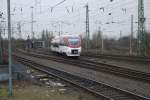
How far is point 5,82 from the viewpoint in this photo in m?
15.8

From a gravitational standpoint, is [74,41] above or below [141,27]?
below

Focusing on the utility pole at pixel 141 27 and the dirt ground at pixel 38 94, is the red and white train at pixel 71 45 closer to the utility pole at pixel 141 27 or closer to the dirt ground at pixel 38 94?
the utility pole at pixel 141 27

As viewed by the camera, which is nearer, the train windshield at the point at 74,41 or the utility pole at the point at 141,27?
the utility pole at the point at 141,27

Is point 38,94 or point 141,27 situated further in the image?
point 141,27

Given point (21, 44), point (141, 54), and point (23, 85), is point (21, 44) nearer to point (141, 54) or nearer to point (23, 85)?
point (141, 54)

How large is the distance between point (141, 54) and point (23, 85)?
27396 mm

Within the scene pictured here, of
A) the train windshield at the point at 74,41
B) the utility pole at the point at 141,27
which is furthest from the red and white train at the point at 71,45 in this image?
the utility pole at the point at 141,27

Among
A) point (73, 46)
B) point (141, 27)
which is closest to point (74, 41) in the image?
point (73, 46)

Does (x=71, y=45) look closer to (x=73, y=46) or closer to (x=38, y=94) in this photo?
(x=73, y=46)

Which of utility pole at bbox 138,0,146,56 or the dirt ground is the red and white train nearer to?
utility pole at bbox 138,0,146,56

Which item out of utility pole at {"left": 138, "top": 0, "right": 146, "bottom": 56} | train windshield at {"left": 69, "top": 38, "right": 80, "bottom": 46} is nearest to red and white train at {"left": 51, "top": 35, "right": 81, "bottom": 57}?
train windshield at {"left": 69, "top": 38, "right": 80, "bottom": 46}

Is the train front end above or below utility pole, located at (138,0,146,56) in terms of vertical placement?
below

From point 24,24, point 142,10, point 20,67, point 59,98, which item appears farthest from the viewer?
point 24,24

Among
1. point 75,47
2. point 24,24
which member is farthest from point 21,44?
point 75,47
